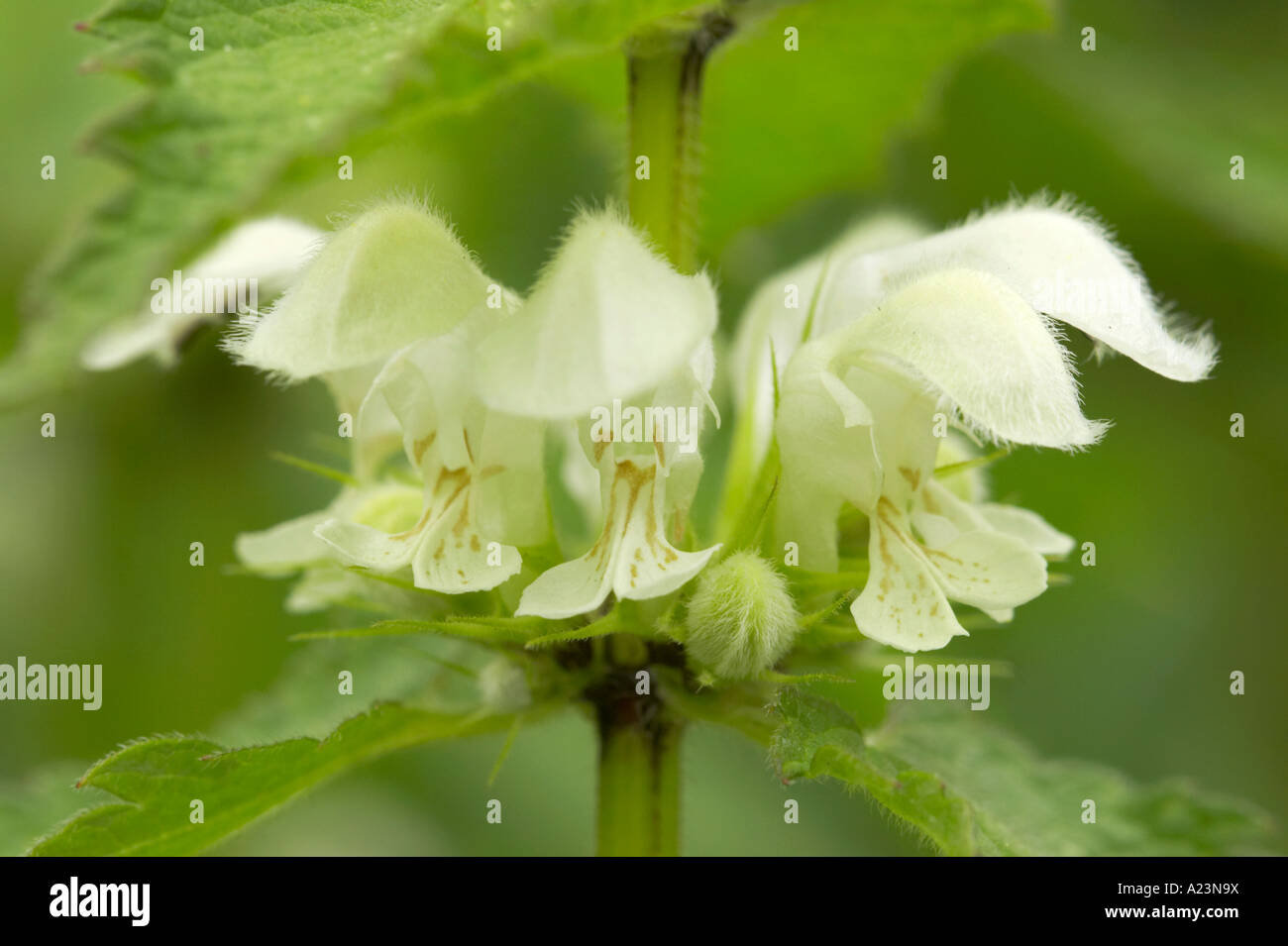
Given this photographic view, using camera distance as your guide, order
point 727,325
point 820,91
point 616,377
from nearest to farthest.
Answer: point 616,377 → point 820,91 → point 727,325

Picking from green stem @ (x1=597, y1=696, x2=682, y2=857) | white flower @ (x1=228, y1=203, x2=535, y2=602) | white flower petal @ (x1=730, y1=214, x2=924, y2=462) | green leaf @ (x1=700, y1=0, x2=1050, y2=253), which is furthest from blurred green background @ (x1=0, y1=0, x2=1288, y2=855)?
white flower @ (x1=228, y1=203, x2=535, y2=602)

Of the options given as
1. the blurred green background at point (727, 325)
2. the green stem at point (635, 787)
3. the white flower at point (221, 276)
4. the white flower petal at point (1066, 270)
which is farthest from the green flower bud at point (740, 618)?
the blurred green background at point (727, 325)

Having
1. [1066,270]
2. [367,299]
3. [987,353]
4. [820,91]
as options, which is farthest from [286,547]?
[820,91]

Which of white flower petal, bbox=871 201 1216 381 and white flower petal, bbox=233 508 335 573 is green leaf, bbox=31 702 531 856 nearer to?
white flower petal, bbox=233 508 335 573

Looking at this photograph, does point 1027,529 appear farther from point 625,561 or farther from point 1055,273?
point 625,561

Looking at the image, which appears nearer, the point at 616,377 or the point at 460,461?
the point at 616,377

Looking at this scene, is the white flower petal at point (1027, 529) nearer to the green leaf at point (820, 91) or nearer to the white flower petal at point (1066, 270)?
the white flower petal at point (1066, 270)
